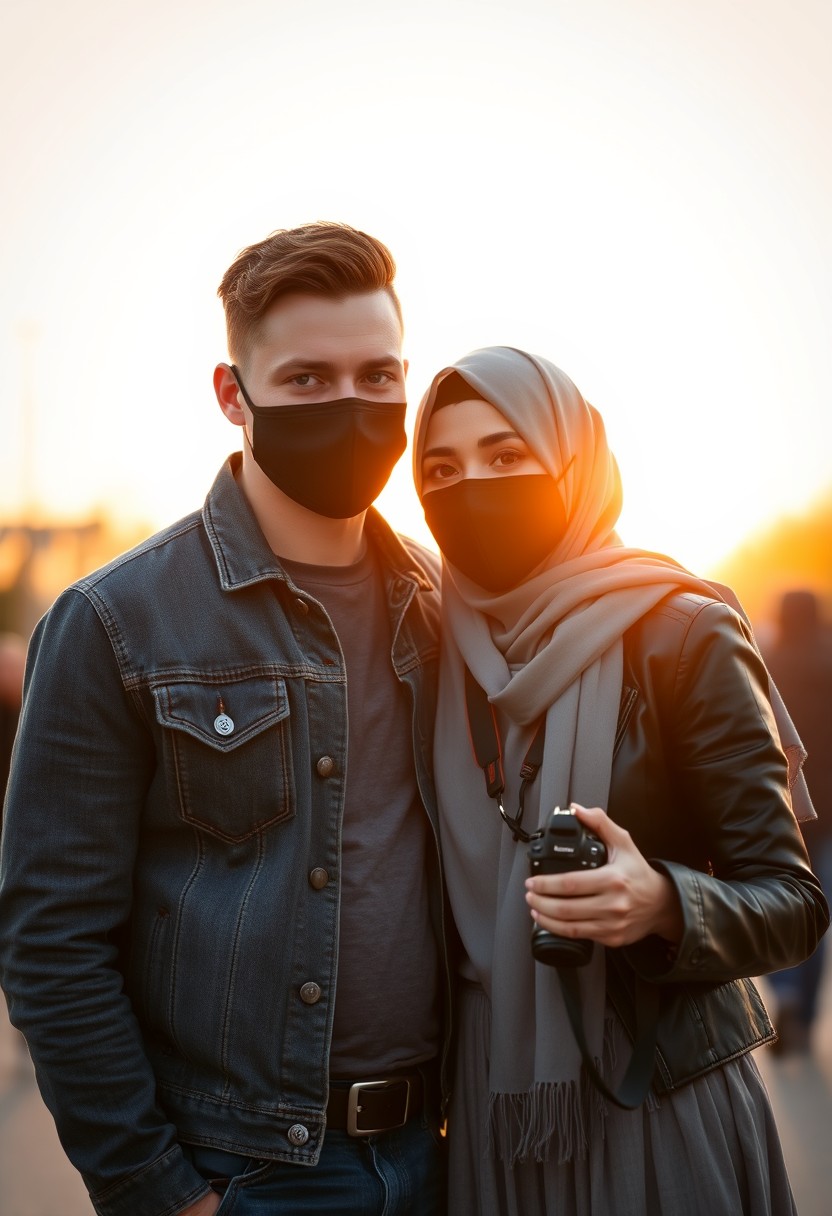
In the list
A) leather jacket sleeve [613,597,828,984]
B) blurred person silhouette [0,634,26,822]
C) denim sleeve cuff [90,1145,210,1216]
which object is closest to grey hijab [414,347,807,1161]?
leather jacket sleeve [613,597,828,984]

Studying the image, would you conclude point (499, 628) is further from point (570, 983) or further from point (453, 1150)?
point (453, 1150)

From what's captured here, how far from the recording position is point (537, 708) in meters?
2.69

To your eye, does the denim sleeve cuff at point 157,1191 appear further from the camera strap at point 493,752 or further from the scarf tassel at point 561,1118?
the camera strap at point 493,752

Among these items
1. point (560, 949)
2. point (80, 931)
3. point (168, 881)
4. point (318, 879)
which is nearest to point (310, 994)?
point (318, 879)

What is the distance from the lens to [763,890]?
93.0 inches

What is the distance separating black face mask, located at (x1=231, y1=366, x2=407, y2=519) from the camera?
2787 mm

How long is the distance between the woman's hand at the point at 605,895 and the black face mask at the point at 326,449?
1.00 m

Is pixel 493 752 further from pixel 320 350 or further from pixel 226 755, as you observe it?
pixel 320 350

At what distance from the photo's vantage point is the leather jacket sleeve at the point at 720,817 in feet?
7.55

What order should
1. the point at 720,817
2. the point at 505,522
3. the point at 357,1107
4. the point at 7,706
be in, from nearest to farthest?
the point at 720,817, the point at 357,1107, the point at 505,522, the point at 7,706

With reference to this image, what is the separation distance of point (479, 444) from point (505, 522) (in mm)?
207

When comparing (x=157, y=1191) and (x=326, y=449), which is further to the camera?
(x=326, y=449)

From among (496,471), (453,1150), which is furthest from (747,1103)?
(496,471)

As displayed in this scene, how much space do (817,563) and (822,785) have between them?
34.2 meters
